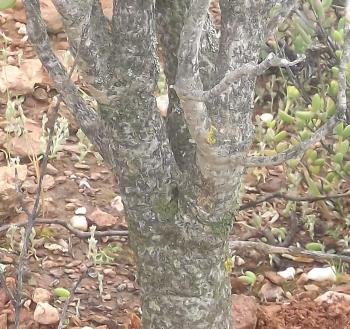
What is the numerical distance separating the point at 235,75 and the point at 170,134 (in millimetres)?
498

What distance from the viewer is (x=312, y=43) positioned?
7.89 feet

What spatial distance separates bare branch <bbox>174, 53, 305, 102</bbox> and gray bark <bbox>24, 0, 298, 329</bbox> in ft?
0.05

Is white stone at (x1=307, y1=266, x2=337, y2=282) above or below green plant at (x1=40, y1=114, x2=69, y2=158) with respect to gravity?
below

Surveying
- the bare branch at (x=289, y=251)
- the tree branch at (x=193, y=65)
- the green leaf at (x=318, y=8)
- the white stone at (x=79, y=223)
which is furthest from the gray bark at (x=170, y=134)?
the green leaf at (x=318, y=8)

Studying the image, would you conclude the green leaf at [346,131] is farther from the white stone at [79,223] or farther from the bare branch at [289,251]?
the white stone at [79,223]

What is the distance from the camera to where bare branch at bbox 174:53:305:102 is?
1.05m

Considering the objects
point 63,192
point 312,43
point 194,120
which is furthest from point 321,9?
point 194,120

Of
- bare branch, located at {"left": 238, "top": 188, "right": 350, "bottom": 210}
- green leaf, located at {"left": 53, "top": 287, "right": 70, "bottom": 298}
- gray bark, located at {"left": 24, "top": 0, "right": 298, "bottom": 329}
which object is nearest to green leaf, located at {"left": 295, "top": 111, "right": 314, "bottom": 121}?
bare branch, located at {"left": 238, "top": 188, "right": 350, "bottom": 210}

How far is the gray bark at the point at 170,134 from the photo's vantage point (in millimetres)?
1300

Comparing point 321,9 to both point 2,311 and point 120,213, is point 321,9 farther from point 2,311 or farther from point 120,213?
point 2,311

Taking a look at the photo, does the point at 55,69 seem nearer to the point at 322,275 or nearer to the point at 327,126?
the point at 327,126

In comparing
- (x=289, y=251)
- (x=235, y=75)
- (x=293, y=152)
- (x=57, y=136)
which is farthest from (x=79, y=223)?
(x=235, y=75)

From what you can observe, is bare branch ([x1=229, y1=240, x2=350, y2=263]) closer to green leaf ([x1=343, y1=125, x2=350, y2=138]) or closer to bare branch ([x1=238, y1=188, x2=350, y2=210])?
bare branch ([x1=238, y1=188, x2=350, y2=210])

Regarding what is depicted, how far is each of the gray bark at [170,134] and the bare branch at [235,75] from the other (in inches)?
0.6
